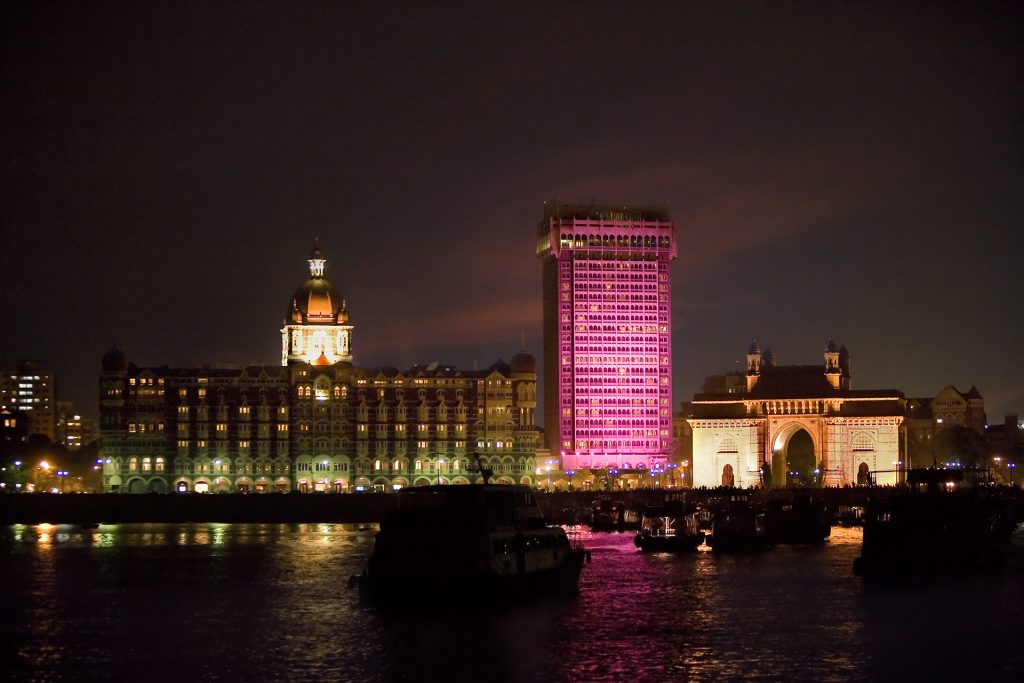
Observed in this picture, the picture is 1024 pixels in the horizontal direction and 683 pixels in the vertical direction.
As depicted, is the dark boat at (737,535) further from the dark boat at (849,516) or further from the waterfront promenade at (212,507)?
the waterfront promenade at (212,507)

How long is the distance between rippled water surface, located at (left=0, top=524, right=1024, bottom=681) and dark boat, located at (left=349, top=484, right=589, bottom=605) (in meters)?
0.93

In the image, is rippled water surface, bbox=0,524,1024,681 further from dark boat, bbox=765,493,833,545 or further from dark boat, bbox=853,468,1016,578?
dark boat, bbox=765,493,833,545

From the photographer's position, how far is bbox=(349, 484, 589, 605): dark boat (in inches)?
3017

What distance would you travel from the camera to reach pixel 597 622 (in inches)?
2948

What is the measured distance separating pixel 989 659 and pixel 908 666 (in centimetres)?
403

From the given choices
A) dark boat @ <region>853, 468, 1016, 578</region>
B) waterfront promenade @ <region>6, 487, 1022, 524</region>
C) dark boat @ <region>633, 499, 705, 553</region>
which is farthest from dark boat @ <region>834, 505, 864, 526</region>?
dark boat @ <region>853, 468, 1016, 578</region>

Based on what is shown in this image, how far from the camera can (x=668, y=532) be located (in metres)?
126

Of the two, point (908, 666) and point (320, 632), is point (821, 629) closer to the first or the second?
point (908, 666)

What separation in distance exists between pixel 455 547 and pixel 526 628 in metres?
7.03

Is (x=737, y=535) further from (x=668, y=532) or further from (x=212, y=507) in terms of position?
(x=212, y=507)

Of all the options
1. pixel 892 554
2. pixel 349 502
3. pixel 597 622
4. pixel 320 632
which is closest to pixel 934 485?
pixel 892 554

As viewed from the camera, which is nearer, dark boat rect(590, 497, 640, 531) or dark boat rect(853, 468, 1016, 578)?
dark boat rect(853, 468, 1016, 578)

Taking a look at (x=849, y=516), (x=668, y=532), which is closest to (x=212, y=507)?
(x=849, y=516)

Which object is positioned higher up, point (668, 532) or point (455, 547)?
point (455, 547)
